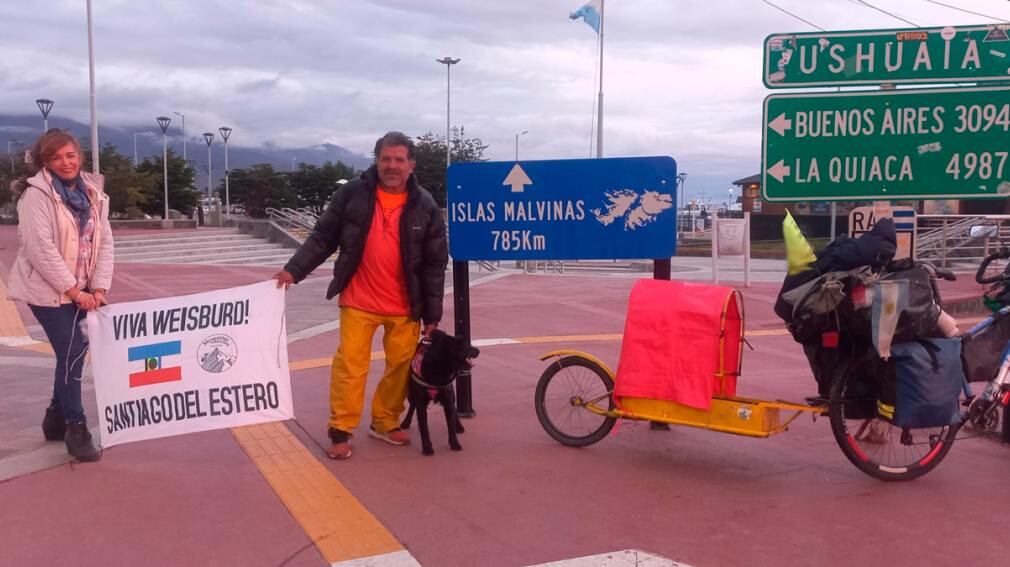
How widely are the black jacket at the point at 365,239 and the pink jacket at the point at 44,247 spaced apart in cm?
123

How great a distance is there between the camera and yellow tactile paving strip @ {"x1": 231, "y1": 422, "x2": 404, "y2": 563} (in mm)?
4023

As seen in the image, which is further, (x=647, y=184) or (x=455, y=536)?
(x=647, y=184)

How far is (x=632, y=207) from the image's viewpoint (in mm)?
5816

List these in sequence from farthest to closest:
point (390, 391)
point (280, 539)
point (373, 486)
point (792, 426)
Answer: point (792, 426)
point (390, 391)
point (373, 486)
point (280, 539)

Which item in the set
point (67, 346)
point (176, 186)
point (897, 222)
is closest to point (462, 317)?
point (67, 346)

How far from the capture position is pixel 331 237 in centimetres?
549

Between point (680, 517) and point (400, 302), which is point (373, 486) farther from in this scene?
point (680, 517)

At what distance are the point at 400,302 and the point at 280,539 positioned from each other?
5.90 ft

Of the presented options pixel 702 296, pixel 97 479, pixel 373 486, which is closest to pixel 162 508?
pixel 97 479

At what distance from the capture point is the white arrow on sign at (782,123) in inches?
235

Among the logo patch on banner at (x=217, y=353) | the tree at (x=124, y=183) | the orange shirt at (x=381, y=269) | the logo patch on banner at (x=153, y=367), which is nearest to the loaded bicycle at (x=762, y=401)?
the orange shirt at (x=381, y=269)

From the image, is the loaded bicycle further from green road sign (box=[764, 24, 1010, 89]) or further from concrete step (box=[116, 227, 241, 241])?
concrete step (box=[116, 227, 241, 241])

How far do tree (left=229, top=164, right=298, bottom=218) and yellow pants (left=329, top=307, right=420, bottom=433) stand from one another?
5092 centimetres

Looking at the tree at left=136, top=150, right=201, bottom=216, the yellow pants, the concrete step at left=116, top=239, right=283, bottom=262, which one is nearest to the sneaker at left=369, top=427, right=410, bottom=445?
the yellow pants
